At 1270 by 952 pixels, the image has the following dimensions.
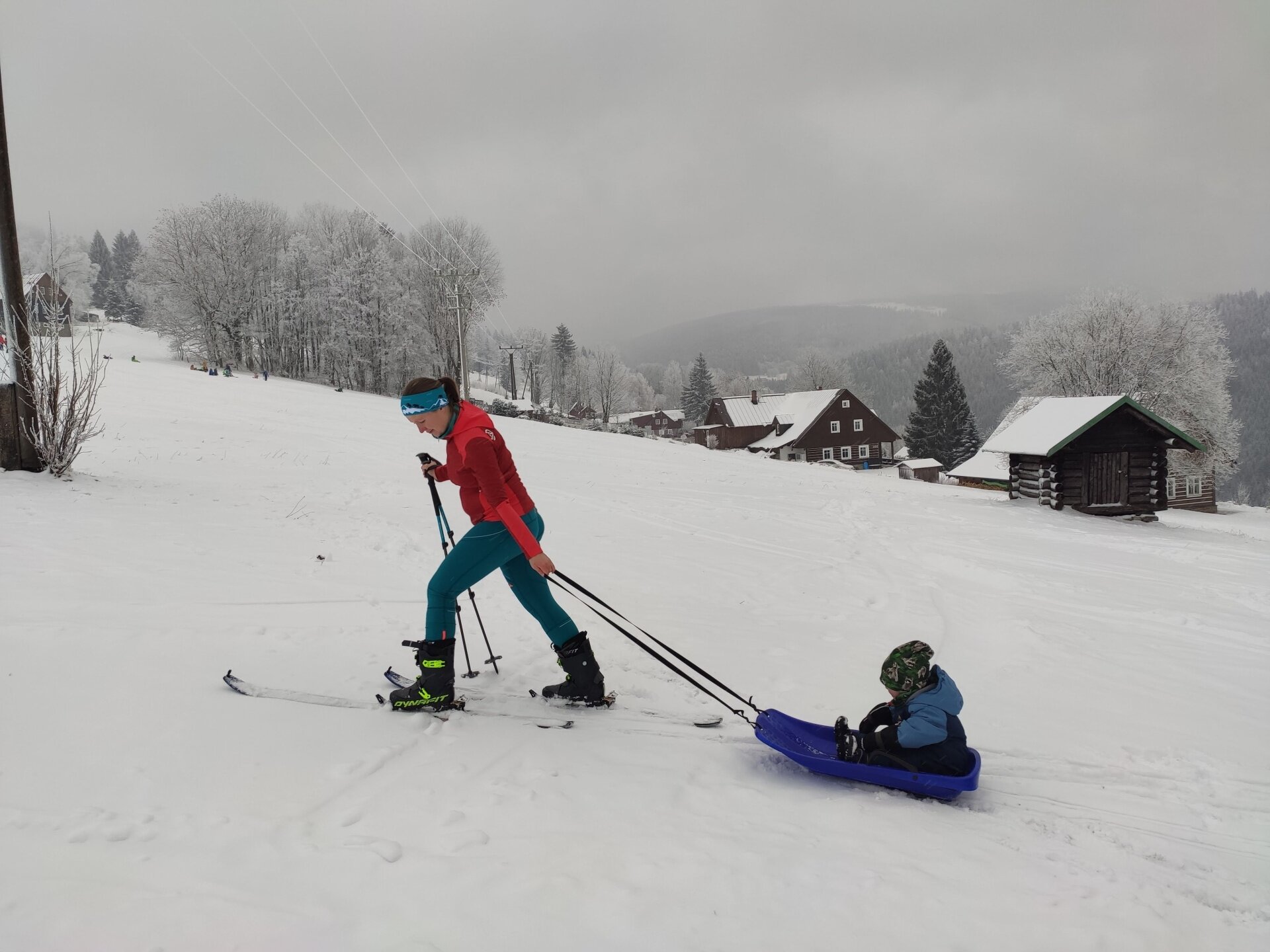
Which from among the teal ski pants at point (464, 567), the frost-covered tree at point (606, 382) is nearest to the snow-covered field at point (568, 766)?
the teal ski pants at point (464, 567)

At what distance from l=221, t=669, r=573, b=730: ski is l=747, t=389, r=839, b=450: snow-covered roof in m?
54.5

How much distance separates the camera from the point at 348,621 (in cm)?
573

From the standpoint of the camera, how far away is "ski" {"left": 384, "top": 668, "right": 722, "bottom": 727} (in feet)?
14.3

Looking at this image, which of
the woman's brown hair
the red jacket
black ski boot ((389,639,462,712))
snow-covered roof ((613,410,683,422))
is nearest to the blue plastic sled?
the red jacket

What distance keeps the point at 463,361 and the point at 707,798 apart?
127 ft

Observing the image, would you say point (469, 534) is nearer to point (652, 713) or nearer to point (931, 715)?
point (652, 713)

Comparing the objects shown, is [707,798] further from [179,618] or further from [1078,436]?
[1078,436]

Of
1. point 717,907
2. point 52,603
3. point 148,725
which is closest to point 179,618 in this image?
point 52,603

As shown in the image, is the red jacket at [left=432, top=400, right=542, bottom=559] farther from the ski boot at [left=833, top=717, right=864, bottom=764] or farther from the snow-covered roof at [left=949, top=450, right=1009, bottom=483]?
the snow-covered roof at [left=949, top=450, right=1009, bottom=483]

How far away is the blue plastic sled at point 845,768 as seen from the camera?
3580 millimetres

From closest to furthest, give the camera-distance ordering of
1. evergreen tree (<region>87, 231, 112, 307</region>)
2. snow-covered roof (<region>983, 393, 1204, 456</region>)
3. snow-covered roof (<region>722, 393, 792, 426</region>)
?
snow-covered roof (<region>983, 393, 1204, 456</region>), snow-covered roof (<region>722, 393, 792, 426</region>), evergreen tree (<region>87, 231, 112, 307</region>)

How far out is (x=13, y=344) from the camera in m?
7.84

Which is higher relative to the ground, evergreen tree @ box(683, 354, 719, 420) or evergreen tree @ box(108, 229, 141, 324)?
evergreen tree @ box(108, 229, 141, 324)

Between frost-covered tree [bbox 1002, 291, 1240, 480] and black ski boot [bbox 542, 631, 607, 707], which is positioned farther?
frost-covered tree [bbox 1002, 291, 1240, 480]
